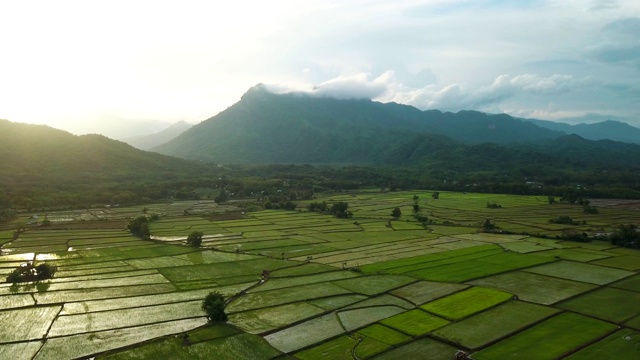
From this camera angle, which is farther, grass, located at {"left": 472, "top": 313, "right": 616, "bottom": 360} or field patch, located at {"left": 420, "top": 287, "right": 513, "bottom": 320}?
field patch, located at {"left": 420, "top": 287, "right": 513, "bottom": 320}

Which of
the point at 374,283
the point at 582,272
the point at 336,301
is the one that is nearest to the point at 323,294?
the point at 336,301

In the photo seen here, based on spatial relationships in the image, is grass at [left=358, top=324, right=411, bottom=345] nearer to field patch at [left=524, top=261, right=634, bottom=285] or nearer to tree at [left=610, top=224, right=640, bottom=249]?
field patch at [left=524, top=261, right=634, bottom=285]

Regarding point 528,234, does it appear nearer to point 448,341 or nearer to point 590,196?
point 448,341

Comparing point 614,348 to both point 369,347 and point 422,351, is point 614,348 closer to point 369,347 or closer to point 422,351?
point 422,351

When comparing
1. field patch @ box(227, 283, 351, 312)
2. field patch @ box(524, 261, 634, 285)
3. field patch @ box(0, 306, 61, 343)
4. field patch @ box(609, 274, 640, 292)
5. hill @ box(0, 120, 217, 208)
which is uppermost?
hill @ box(0, 120, 217, 208)

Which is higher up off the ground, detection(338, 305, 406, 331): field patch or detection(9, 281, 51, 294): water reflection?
detection(9, 281, 51, 294): water reflection

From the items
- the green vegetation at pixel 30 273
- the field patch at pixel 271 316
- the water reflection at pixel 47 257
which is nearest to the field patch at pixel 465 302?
the field patch at pixel 271 316

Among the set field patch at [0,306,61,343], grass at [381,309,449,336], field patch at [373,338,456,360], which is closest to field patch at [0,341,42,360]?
field patch at [0,306,61,343]
